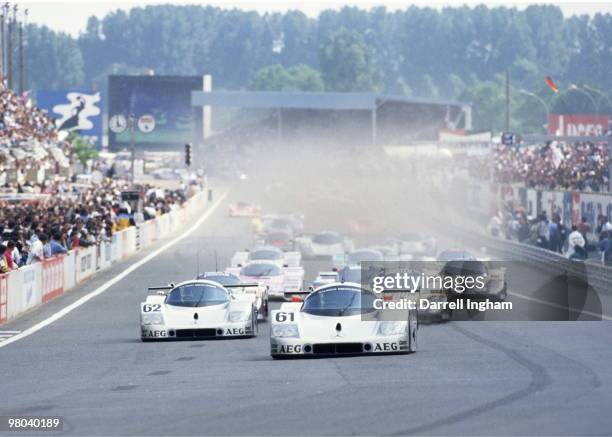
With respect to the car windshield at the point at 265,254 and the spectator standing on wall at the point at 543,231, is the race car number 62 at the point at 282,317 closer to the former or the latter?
the car windshield at the point at 265,254

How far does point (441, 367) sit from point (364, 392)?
11.0 ft

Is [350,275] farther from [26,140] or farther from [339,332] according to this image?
[26,140]

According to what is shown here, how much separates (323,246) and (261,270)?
19497 mm

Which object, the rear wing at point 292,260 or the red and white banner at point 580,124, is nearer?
the rear wing at point 292,260

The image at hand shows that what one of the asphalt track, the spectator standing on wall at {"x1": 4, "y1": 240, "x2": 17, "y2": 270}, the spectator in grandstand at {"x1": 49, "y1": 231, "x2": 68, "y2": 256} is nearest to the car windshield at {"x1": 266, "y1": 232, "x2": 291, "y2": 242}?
the spectator in grandstand at {"x1": 49, "y1": 231, "x2": 68, "y2": 256}

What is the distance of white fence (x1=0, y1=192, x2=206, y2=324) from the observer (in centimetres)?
3359

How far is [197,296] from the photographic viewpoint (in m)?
27.9

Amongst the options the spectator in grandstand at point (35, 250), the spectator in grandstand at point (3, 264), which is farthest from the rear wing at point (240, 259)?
the spectator in grandstand at point (3, 264)

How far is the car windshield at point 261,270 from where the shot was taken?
38594 millimetres

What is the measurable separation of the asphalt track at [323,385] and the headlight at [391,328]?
1.46ft

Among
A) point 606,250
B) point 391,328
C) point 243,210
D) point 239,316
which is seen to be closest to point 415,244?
point 606,250

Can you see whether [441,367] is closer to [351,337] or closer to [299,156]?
[351,337]

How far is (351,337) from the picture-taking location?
2317 cm

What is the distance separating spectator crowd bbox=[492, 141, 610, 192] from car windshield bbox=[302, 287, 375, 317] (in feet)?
112
